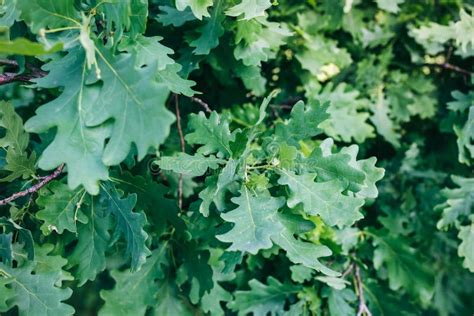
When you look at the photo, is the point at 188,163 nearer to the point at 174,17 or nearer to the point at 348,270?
the point at 174,17

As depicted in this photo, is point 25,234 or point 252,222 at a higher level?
point 252,222

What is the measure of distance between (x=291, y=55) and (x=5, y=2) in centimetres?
125

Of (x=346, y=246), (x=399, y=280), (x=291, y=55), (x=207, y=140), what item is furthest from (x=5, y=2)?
(x=399, y=280)

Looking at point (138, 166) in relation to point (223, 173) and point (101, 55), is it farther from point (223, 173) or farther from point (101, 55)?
point (101, 55)

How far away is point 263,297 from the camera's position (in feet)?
7.01

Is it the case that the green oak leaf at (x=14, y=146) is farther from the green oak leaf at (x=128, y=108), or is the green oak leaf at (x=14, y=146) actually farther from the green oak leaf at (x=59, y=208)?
the green oak leaf at (x=128, y=108)

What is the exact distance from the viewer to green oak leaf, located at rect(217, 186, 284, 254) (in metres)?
1.40

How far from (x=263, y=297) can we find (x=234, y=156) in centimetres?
76

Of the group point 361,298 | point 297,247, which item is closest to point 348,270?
point 361,298

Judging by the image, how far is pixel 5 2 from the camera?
1.62 m

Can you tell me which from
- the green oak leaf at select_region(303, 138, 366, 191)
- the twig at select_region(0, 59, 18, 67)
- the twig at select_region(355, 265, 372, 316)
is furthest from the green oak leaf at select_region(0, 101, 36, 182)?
the twig at select_region(355, 265, 372, 316)

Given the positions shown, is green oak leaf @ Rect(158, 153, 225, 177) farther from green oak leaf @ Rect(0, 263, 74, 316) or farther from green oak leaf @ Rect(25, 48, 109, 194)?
green oak leaf @ Rect(0, 263, 74, 316)

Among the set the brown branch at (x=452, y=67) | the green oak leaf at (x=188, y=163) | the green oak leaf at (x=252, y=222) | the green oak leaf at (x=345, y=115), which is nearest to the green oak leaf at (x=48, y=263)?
the green oak leaf at (x=188, y=163)

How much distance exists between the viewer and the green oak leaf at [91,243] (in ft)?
5.92
